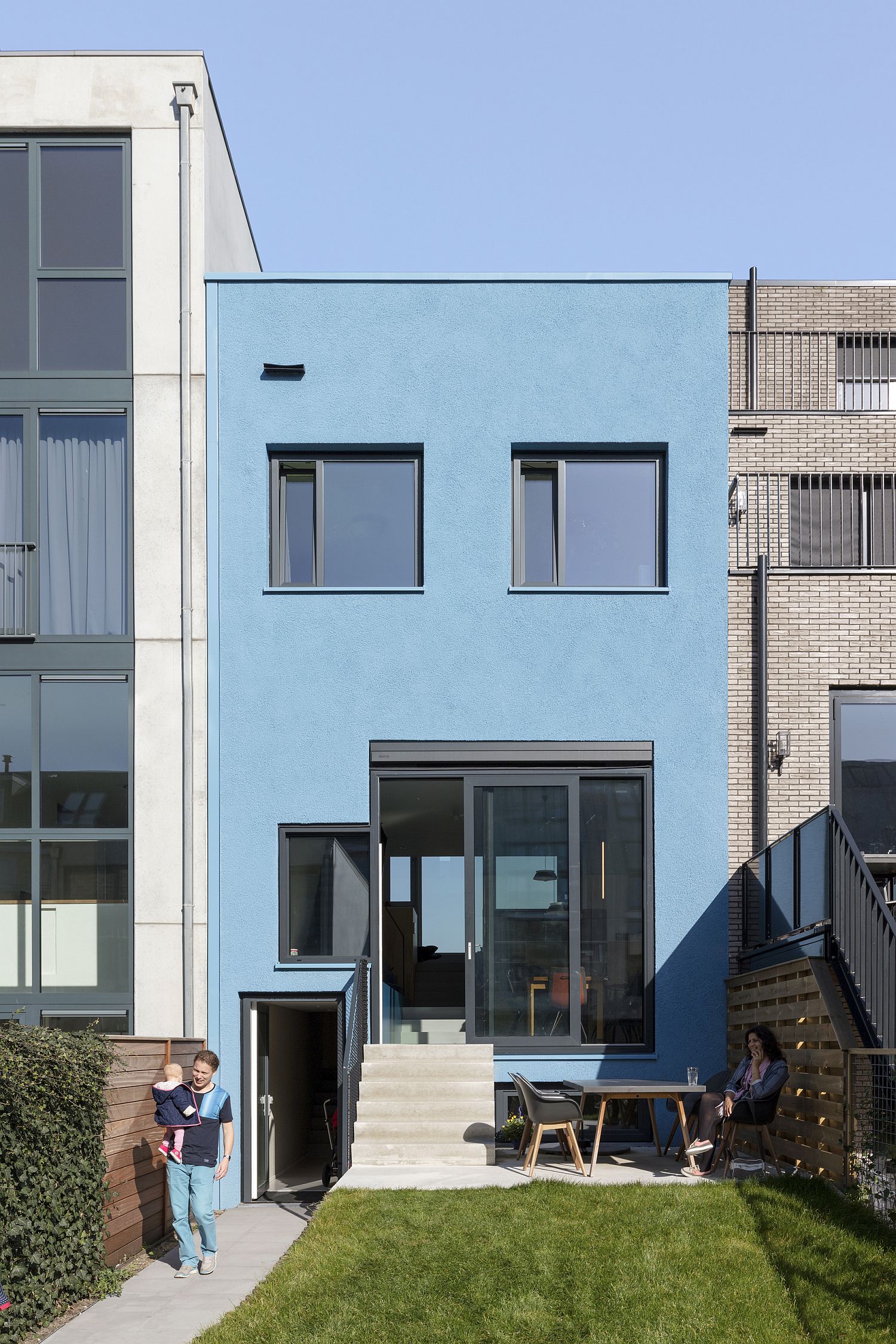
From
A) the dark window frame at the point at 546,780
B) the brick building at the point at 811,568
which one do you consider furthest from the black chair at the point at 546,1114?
the brick building at the point at 811,568

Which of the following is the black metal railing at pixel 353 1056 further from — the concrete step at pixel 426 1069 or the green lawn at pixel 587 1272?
the green lawn at pixel 587 1272

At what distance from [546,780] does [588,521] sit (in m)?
2.52

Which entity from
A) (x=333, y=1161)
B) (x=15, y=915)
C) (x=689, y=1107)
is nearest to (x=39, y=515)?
(x=15, y=915)

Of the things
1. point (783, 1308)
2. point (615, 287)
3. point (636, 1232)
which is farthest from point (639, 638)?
point (783, 1308)

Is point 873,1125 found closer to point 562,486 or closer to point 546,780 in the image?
point 546,780

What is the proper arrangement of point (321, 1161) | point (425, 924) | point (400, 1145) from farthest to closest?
point (321, 1161), point (425, 924), point (400, 1145)

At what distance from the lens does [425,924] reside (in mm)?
12781

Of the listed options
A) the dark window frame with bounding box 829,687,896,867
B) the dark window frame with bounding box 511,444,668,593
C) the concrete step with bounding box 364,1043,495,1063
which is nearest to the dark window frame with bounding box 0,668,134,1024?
the concrete step with bounding box 364,1043,495,1063

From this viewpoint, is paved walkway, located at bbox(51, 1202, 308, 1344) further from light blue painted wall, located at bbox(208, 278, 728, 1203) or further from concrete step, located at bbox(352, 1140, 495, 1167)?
light blue painted wall, located at bbox(208, 278, 728, 1203)

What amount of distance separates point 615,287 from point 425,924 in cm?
649

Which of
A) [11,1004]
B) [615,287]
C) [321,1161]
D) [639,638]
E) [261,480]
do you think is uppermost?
[615,287]

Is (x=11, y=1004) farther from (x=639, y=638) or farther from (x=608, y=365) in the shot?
(x=608, y=365)

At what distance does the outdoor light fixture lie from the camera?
12.2 metres

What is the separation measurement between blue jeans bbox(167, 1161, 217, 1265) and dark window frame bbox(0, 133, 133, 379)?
A: 7.31 meters
